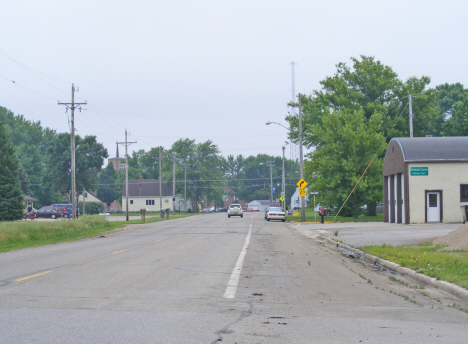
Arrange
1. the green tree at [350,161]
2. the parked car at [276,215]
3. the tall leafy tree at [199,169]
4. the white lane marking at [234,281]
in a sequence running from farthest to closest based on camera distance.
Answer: the tall leafy tree at [199,169]
the parked car at [276,215]
the green tree at [350,161]
the white lane marking at [234,281]

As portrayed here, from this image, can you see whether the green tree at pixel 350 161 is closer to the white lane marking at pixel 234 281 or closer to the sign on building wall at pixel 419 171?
the sign on building wall at pixel 419 171

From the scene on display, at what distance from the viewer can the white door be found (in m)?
36.9

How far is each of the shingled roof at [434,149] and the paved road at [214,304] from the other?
24738 millimetres

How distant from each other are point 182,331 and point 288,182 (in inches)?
6224

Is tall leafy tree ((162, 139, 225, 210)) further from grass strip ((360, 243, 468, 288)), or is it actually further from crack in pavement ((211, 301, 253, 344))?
crack in pavement ((211, 301, 253, 344))

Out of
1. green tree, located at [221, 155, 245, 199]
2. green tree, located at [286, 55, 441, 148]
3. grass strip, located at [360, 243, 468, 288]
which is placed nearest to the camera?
grass strip, located at [360, 243, 468, 288]

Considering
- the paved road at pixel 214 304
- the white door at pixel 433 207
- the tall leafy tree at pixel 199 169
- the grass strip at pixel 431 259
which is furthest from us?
the tall leafy tree at pixel 199 169

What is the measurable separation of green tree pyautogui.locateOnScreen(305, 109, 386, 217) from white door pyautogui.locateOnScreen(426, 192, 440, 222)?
11.0 metres

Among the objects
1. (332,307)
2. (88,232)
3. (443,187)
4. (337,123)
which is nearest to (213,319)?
(332,307)

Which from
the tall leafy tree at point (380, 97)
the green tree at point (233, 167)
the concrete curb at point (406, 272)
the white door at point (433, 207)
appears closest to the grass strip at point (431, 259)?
the concrete curb at point (406, 272)

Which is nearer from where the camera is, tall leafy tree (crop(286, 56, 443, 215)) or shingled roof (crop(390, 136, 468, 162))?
shingled roof (crop(390, 136, 468, 162))

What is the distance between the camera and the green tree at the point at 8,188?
56.4 metres

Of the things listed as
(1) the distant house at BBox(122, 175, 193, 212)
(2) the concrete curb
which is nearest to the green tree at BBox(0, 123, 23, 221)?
(2) the concrete curb

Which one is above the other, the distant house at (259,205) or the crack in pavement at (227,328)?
the crack in pavement at (227,328)
